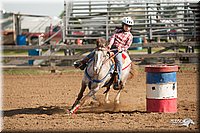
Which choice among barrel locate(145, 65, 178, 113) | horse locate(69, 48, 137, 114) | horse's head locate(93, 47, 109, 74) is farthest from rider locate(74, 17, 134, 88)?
barrel locate(145, 65, 178, 113)

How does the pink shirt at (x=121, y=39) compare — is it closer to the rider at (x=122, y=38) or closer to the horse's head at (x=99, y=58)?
the rider at (x=122, y=38)

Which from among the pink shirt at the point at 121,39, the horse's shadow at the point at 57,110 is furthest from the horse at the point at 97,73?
the pink shirt at the point at 121,39

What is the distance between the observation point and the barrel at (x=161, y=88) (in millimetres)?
9867

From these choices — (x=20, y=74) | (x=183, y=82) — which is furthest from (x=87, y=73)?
(x=20, y=74)

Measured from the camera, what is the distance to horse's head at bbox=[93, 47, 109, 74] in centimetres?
988

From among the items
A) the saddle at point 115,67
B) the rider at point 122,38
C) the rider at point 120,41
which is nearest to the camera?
the saddle at point 115,67

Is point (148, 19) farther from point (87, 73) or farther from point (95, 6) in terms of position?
point (87, 73)

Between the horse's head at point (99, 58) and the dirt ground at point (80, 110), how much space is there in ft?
3.23

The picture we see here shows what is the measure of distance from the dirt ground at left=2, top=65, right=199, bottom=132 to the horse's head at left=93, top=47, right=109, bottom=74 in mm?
985

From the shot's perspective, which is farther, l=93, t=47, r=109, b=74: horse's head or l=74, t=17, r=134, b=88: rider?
l=74, t=17, r=134, b=88: rider

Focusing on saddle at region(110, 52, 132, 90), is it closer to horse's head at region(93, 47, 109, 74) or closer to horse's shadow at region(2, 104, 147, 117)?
horse's head at region(93, 47, 109, 74)

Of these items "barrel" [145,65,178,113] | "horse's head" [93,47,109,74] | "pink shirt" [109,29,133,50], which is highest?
"pink shirt" [109,29,133,50]

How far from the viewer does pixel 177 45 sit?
20609 millimetres

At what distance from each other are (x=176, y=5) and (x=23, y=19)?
21184 millimetres
